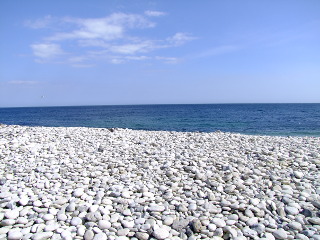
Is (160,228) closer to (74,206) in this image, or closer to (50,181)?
(74,206)

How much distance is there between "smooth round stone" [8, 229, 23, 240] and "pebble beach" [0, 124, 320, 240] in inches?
0.8

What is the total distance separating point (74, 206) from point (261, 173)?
3860mm

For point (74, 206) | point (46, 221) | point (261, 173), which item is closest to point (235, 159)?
point (261, 173)

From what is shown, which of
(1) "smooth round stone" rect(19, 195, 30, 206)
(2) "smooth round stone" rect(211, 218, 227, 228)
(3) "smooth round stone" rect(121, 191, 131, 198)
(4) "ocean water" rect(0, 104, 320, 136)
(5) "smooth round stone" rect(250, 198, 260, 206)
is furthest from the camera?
(4) "ocean water" rect(0, 104, 320, 136)

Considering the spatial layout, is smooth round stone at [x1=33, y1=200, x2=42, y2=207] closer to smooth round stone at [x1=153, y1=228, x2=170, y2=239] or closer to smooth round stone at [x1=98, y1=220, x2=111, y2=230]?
smooth round stone at [x1=98, y1=220, x2=111, y2=230]

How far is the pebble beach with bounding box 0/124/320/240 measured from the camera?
322cm

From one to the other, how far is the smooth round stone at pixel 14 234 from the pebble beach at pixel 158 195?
21 millimetres

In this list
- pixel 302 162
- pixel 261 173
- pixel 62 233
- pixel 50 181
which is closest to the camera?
pixel 62 233

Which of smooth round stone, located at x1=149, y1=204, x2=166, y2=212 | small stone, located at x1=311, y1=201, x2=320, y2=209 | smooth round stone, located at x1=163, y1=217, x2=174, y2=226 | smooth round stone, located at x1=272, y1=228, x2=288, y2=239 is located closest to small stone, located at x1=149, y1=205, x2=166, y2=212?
smooth round stone, located at x1=149, y1=204, x2=166, y2=212

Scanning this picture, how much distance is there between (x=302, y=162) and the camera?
6031mm

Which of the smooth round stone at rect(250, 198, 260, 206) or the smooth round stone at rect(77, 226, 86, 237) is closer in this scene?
the smooth round stone at rect(77, 226, 86, 237)

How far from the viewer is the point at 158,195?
4.21m

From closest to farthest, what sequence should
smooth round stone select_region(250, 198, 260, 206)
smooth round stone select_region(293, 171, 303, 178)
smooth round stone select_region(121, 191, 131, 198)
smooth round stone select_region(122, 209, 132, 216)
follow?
smooth round stone select_region(122, 209, 132, 216)
smooth round stone select_region(250, 198, 260, 206)
smooth round stone select_region(121, 191, 131, 198)
smooth round stone select_region(293, 171, 303, 178)

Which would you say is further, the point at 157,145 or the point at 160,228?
the point at 157,145
